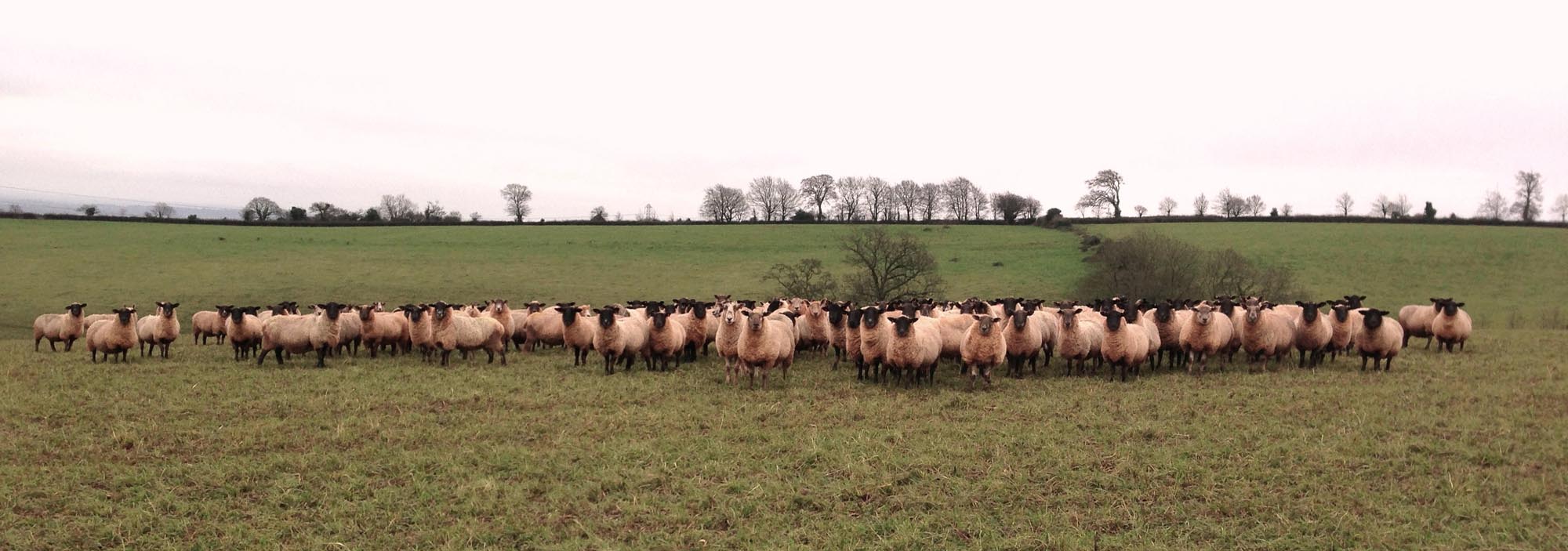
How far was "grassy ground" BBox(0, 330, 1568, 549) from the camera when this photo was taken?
22.9 ft

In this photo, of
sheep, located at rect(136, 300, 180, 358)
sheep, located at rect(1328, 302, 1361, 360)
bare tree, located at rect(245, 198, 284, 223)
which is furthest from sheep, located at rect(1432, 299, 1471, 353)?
bare tree, located at rect(245, 198, 284, 223)

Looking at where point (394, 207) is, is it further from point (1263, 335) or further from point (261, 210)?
point (1263, 335)

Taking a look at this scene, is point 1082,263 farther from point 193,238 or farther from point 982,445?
point 193,238

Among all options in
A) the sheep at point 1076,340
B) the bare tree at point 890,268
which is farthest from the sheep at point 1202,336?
the bare tree at point 890,268

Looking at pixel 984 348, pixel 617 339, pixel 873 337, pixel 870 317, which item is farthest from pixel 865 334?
pixel 617 339

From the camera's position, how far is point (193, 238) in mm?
58219

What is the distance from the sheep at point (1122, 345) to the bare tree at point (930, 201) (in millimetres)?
77686

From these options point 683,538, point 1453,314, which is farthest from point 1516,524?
point 1453,314

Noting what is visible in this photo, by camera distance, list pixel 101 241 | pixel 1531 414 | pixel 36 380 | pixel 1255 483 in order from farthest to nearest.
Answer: pixel 101 241
pixel 36 380
pixel 1531 414
pixel 1255 483

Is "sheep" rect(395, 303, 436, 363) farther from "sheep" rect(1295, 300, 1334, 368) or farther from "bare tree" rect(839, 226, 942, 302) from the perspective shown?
"bare tree" rect(839, 226, 942, 302)

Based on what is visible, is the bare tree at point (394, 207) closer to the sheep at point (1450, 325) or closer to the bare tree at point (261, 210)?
the bare tree at point (261, 210)

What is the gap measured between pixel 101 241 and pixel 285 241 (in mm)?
11191

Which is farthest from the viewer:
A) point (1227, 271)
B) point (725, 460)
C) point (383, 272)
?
point (383, 272)

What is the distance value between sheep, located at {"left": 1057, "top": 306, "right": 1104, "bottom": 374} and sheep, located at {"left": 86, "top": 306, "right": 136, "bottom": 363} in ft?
68.0
